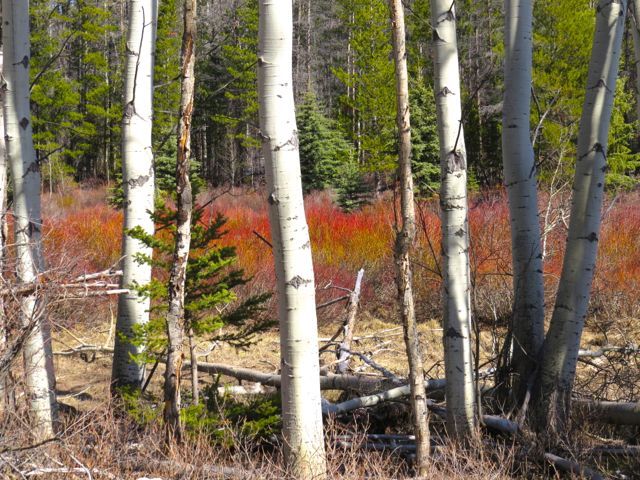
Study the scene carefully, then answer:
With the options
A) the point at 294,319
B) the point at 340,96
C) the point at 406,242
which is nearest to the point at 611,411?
the point at 406,242

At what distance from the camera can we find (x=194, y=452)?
151 inches

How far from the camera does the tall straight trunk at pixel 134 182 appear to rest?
5.02 m

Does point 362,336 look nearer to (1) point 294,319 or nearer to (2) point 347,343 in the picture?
(2) point 347,343

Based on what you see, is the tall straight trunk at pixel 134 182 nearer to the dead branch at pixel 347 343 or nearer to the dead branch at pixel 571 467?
the dead branch at pixel 347 343

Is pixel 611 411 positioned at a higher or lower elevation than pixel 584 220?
lower

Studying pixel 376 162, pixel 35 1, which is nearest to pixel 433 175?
pixel 376 162

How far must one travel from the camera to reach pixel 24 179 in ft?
15.2

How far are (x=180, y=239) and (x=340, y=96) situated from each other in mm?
25328

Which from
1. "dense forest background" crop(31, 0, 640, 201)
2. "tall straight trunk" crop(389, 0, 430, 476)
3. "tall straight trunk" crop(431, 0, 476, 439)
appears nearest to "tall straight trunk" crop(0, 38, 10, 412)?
"tall straight trunk" crop(389, 0, 430, 476)

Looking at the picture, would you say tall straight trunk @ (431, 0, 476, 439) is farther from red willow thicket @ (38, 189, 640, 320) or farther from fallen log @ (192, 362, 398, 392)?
red willow thicket @ (38, 189, 640, 320)

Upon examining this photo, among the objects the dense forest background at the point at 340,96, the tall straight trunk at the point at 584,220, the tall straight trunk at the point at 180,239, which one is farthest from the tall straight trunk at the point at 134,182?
the dense forest background at the point at 340,96

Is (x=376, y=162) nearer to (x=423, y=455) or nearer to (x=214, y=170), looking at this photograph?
(x=214, y=170)

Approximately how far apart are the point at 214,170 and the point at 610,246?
29.3 m

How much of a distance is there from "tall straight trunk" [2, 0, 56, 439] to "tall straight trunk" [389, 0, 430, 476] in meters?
2.35
